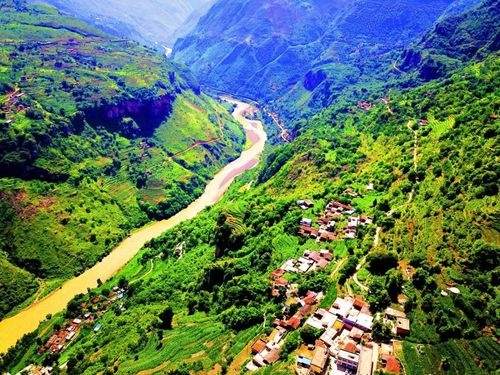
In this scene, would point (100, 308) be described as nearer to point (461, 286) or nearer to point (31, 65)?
point (461, 286)

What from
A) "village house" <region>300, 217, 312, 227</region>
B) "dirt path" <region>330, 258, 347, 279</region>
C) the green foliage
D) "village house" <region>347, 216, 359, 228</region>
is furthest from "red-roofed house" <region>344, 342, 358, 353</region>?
"village house" <region>300, 217, 312, 227</region>

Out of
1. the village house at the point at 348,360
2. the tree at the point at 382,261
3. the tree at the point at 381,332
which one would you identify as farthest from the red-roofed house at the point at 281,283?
the village house at the point at 348,360

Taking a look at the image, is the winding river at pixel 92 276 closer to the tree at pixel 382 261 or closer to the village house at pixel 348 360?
the tree at pixel 382 261

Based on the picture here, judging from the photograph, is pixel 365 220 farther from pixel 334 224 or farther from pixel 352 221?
pixel 334 224

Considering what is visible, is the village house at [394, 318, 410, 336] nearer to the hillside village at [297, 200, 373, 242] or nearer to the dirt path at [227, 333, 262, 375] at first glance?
the dirt path at [227, 333, 262, 375]

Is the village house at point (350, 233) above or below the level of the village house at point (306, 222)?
above

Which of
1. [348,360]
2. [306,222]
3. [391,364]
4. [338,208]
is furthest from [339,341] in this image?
[338,208]
